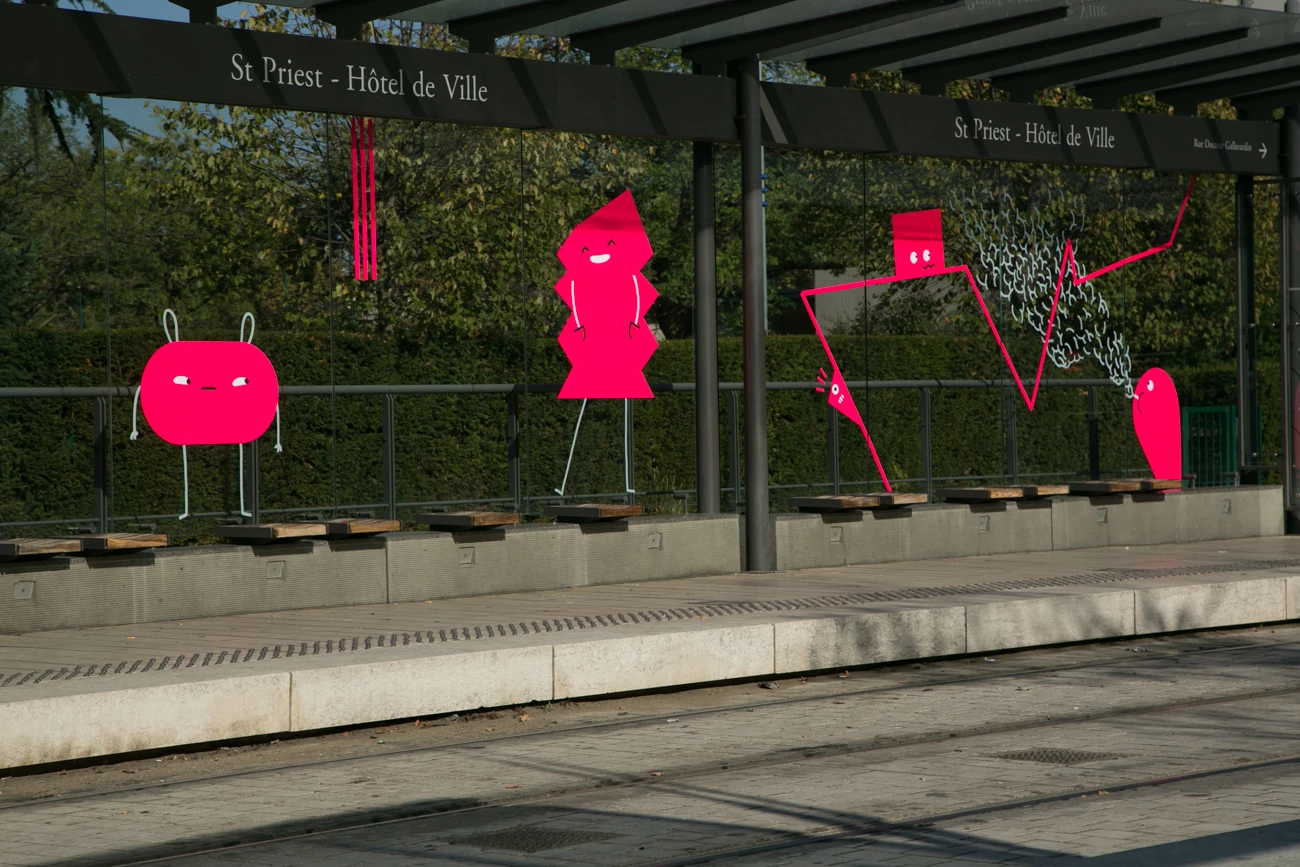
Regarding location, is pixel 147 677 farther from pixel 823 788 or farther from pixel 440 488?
pixel 440 488

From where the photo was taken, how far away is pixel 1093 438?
1689cm

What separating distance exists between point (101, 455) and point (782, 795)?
20.7ft

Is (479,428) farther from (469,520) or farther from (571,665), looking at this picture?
(571,665)

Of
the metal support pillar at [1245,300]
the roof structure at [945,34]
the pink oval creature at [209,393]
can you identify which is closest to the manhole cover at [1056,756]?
the pink oval creature at [209,393]

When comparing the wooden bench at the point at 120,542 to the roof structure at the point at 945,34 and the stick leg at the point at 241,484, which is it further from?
the roof structure at the point at 945,34

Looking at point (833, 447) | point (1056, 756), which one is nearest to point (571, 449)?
point (833, 447)

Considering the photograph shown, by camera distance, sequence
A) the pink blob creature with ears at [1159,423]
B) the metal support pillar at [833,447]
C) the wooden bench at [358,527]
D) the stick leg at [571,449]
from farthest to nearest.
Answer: the pink blob creature with ears at [1159,423] < the metal support pillar at [833,447] < the stick leg at [571,449] < the wooden bench at [358,527]

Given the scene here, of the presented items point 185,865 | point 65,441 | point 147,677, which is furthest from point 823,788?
point 65,441

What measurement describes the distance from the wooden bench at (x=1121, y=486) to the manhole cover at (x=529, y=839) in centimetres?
1112

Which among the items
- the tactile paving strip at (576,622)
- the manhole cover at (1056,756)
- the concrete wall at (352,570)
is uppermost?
the concrete wall at (352,570)

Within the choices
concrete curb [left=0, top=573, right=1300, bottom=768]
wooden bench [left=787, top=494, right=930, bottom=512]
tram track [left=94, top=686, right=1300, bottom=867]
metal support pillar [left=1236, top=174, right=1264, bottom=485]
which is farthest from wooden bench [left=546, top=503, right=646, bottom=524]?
metal support pillar [left=1236, top=174, right=1264, bottom=485]

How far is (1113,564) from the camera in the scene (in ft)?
47.8

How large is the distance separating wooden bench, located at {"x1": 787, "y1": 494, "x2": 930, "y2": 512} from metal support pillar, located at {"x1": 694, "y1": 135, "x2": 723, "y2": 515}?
862 millimetres

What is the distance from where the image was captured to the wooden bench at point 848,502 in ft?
47.8
